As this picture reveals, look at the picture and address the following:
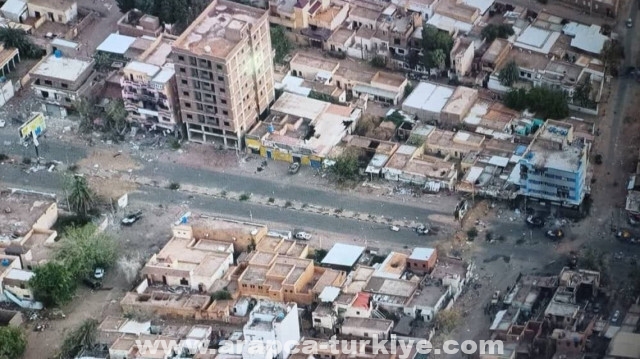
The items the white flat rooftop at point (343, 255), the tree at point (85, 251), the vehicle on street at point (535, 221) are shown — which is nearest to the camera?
the tree at point (85, 251)

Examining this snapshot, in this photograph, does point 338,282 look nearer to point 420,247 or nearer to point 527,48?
point 420,247

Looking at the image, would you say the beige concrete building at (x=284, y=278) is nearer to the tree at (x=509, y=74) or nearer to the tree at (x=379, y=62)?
the tree at (x=509, y=74)

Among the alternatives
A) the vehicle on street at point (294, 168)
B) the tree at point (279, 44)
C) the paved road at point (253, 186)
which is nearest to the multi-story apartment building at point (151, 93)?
the paved road at point (253, 186)

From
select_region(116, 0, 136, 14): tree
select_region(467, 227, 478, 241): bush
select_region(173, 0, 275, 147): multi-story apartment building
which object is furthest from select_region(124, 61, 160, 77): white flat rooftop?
select_region(467, 227, 478, 241): bush

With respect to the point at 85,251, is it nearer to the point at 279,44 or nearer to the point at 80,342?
the point at 80,342

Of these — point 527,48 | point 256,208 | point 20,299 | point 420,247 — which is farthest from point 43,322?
point 527,48
